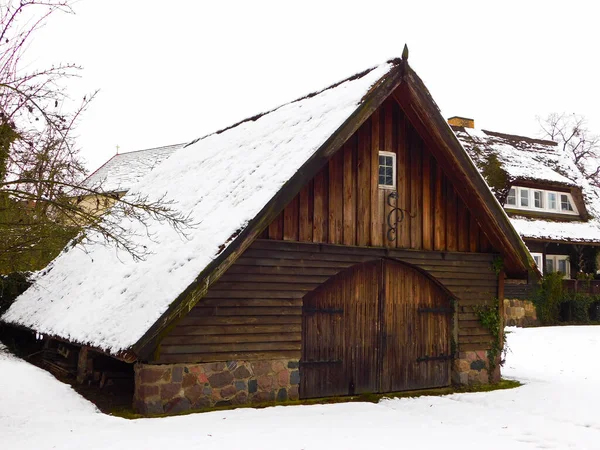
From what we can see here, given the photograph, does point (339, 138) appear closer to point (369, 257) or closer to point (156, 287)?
point (369, 257)

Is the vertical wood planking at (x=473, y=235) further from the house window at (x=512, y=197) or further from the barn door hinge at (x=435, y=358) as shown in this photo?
the house window at (x=512, y=197)

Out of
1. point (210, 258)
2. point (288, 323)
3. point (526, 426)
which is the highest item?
point (210, 258)

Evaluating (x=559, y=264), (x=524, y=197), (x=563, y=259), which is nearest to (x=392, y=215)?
(x=524, y=197)

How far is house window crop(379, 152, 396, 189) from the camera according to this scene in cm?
1188

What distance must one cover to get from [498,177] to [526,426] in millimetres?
20427

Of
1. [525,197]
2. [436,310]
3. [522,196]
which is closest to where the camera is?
[436,310]

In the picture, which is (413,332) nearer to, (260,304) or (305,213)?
(305,213)

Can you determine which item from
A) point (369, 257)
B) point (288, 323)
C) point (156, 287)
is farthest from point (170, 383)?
point (369, 257)

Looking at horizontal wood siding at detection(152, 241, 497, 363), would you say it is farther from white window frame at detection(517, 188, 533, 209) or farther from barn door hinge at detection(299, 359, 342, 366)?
Result: white window frame at detection(517, 188, 533, 209)

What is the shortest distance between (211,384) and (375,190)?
444cm

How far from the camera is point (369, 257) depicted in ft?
38.1

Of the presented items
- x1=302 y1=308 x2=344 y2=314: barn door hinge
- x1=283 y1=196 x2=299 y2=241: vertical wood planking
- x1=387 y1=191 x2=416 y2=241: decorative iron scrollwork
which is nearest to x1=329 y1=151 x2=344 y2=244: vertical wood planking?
x1=283 y1=196 x2=299 y2=241: vertical wood planking

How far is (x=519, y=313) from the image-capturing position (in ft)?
89.1

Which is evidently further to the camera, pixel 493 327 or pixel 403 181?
pixel 493 327
